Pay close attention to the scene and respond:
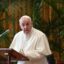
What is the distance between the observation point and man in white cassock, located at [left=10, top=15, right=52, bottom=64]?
4047mm

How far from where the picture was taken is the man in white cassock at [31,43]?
4047mm

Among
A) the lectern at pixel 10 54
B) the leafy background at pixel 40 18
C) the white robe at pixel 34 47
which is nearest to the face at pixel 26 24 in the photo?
the white robe at pixel 34 47

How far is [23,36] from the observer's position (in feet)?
14.2

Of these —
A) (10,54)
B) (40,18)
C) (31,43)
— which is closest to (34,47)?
(31,43)

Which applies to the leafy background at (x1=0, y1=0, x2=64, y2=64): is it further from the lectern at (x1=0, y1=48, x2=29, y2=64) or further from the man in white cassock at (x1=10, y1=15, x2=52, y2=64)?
the lectern at (x1=0, y1=48, x2=29, y2=64)

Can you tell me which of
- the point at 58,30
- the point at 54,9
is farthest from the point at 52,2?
the point at 58,30

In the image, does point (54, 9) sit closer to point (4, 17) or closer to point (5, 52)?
point (4, 17)

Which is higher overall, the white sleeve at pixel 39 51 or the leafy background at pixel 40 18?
the leafy background at pixel 40 18

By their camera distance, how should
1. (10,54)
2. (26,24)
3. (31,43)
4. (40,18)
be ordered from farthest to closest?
(40,18) < (31,43) < (26,24) < (10,54)

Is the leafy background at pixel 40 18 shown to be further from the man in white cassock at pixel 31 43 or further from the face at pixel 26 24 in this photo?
the face at pixel 26 24

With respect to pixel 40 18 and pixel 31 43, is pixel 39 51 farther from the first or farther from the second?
pixel 40 18

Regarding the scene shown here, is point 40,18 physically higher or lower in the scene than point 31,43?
higher

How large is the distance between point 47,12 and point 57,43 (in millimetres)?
736

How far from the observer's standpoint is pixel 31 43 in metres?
4.16
